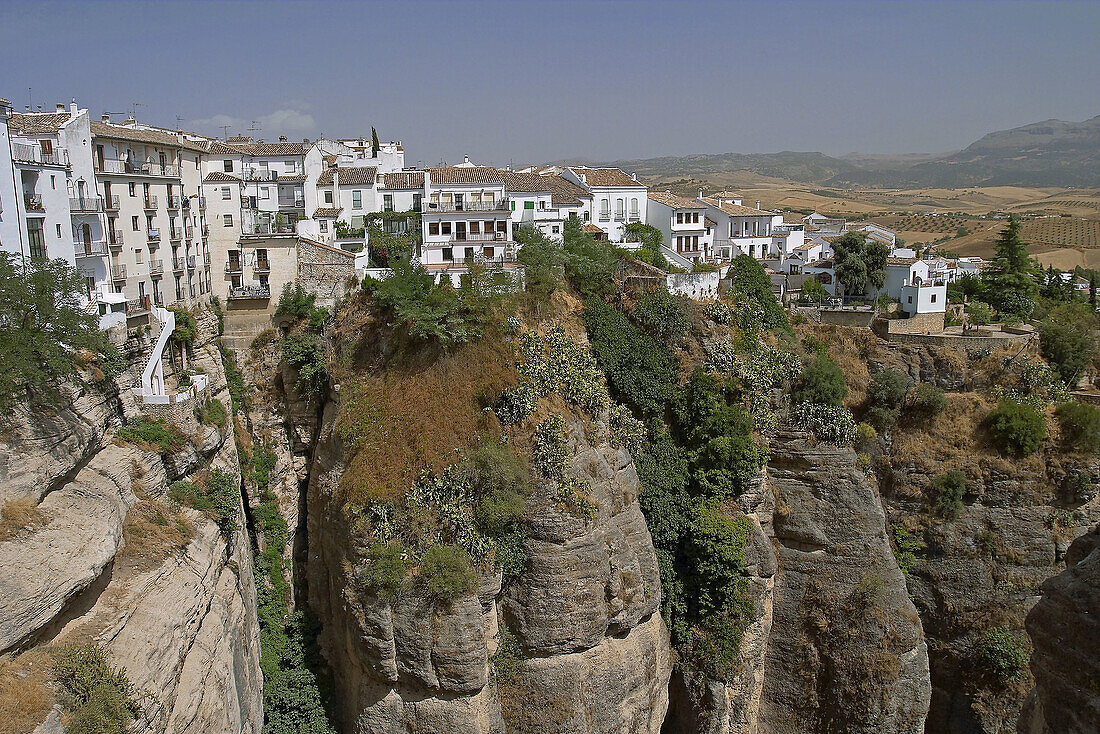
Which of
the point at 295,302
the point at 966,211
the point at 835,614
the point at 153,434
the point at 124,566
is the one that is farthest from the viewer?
the point at 966,211

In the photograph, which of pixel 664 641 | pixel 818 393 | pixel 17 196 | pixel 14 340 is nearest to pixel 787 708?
pixel 664 641

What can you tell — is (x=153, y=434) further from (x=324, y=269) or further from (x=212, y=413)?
(x=324, y=269)

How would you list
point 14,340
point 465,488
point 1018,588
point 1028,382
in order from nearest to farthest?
point 14,340
point 465,488
point 1018,588
point 1028,382

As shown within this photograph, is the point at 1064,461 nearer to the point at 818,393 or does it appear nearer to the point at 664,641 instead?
the point at 818,393

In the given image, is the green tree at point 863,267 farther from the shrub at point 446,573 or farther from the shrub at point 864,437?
the shrub at point 446,573

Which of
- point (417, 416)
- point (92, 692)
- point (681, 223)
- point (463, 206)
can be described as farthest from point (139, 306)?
point (681, 223)

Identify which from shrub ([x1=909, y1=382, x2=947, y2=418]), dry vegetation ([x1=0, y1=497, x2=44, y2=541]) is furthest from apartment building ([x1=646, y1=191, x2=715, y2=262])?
dry vegetation ([x1=0, y1=497, x2=44, y2=541])
